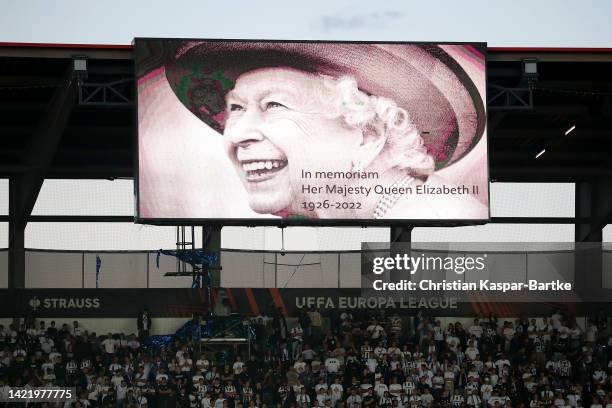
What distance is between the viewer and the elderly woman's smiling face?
25.2 m

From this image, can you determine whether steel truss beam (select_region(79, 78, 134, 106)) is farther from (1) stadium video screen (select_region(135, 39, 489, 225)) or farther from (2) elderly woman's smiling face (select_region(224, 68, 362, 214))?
(2) elderly woman's smiling face (select_region(224, 68, 362, 214))

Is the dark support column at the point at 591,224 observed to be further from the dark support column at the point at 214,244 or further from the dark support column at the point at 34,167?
the dark support column at the point at 34,167

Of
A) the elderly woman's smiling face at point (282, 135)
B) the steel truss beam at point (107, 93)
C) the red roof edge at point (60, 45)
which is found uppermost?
the red roof edge at point (60, 45)

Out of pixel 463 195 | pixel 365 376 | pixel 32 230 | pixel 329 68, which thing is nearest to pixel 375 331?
pixel 365 376

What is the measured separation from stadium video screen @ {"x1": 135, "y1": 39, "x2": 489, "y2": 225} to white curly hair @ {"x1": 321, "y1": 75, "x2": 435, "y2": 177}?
2 cm

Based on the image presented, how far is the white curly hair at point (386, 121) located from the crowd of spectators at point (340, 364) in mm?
5820

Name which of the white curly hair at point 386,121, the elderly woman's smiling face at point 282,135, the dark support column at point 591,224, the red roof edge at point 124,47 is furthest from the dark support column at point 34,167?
the dark support column at point 591,224

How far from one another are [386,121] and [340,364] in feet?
22.9

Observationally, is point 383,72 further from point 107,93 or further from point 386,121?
point 107,93

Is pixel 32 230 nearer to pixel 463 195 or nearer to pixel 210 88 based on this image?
pixel 210 88

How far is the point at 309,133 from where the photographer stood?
25344 millimetres

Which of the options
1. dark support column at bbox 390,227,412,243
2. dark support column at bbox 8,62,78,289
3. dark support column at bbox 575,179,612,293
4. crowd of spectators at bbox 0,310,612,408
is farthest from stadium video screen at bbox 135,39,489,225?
dark support column at bbox 575,179,612,293

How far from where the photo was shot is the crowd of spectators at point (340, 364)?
27891mm

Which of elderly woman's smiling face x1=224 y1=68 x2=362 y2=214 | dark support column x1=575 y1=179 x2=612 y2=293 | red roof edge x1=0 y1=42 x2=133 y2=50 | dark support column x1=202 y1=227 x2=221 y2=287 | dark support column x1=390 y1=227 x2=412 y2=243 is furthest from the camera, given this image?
dark support column x1=390 y1=227 x2=412 y2=243
